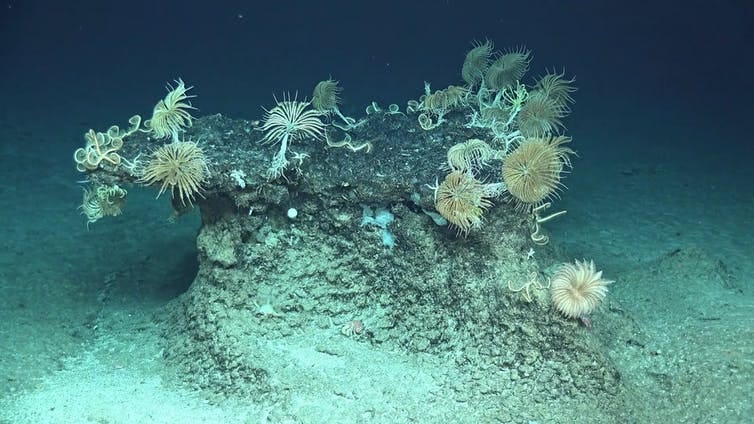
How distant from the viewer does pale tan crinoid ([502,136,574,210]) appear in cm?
461

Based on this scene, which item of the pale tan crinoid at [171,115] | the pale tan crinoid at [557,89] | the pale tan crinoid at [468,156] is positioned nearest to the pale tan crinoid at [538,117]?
the pale tan crinoid at [557,89]

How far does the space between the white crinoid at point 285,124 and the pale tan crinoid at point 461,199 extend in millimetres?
1413

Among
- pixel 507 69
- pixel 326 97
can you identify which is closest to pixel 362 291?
pixel 326 97

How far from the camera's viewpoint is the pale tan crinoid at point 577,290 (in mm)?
4441

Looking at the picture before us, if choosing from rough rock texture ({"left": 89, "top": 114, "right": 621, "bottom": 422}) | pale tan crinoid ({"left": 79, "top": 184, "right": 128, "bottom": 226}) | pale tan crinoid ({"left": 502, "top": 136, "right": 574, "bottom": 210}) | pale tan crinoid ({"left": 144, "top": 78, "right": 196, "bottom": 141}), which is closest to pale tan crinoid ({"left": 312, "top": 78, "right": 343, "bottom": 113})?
rough rock texture ({"left": 89, "top": 114, "right": 621, "bottom": 422})

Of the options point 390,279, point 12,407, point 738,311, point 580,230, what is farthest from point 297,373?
point 580,230

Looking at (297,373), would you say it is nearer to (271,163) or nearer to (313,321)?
(313,321)

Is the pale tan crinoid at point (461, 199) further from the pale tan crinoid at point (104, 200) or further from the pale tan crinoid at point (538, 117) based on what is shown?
the pale tan crinoid at point (104, 200)

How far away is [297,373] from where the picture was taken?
189 inches

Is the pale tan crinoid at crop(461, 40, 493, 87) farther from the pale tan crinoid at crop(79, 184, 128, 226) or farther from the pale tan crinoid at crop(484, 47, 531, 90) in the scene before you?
the pale tan crinoid at crop(79, 184, 128, 226)

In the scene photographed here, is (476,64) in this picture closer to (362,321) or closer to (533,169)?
(533,169)

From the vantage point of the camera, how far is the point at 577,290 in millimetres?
4477

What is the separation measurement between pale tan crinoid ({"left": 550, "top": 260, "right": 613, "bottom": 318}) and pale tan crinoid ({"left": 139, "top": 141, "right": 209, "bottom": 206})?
3.11 m

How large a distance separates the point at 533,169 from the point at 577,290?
99cm
